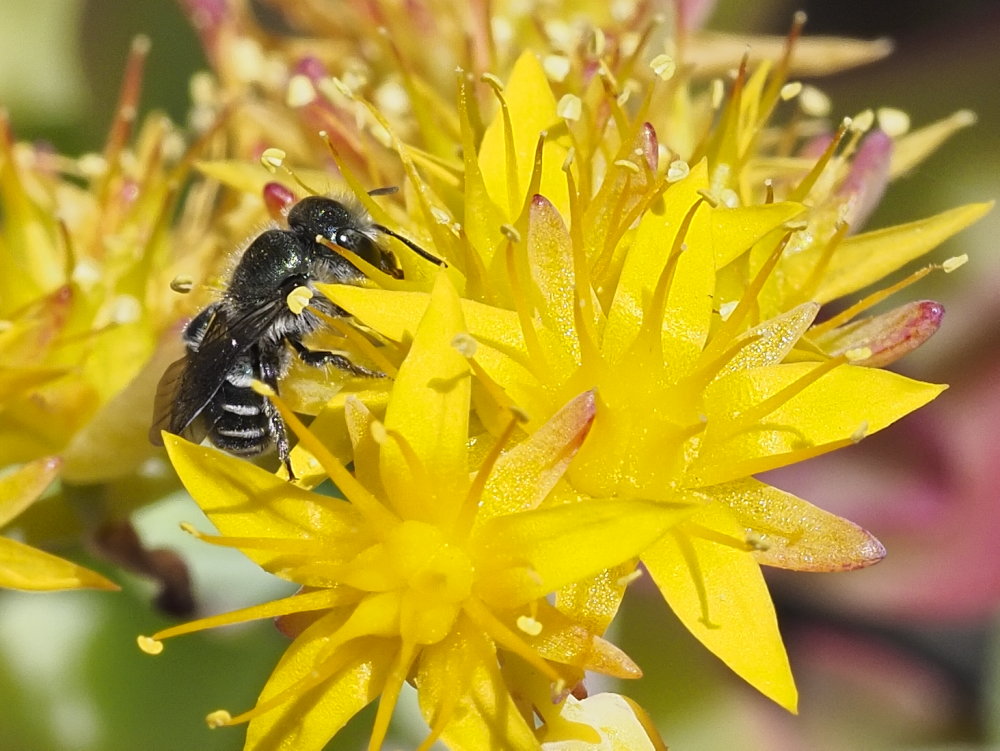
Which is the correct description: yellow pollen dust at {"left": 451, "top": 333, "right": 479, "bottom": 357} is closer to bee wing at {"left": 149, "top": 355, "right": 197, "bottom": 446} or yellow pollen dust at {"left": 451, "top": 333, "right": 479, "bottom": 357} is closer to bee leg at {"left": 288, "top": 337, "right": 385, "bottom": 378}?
bee leg at {"left": 288, "top": 337, "right": 385, "bottom": 378}

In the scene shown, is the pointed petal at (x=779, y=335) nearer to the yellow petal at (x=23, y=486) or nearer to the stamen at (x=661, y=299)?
the stamen at (x=661, y=299)

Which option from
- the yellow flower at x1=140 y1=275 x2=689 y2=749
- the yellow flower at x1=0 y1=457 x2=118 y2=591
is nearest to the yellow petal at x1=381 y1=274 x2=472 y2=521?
the yellow flower at x1=140 y1=275 x2=689 y2=749

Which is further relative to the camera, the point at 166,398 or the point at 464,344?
the point at 166,398

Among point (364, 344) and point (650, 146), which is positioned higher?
point (650, 146)

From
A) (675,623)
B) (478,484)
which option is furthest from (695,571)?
(675,623)

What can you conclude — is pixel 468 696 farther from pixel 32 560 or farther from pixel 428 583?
pixel 32 560

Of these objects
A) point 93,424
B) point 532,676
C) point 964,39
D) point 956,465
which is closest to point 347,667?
point 532,676

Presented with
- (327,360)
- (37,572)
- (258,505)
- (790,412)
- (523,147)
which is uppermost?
(523,147)

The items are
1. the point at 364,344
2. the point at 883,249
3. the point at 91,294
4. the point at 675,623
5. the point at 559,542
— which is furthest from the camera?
the point at 675,623
